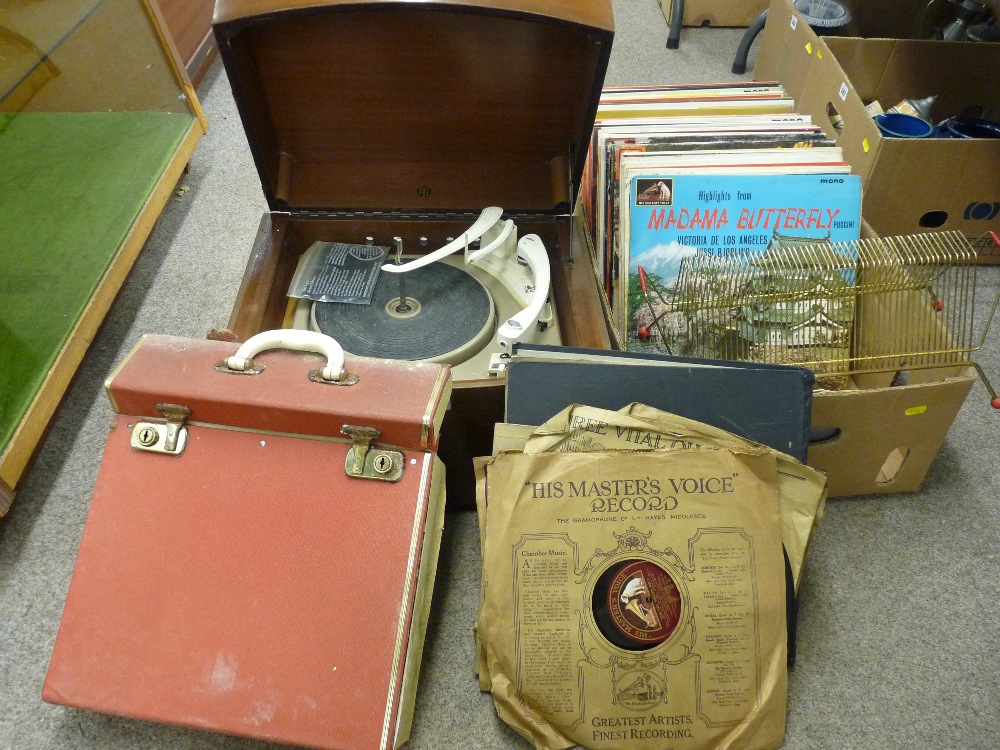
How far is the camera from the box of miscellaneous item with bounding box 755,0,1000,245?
148 cm

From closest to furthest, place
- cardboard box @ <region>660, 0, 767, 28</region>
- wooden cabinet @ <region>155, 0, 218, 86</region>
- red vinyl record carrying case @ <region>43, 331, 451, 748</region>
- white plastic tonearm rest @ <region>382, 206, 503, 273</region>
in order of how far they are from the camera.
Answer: red vinyl record carrying case @ <region>43, 331, 451, 748</region> → white plastic tonearm rest @ <region>382, 206, 503, 273</region> → wooden cabinet @ <region>155, 0, 218, 86</region> → cardboard box @ <region>660, 0, 767, 28</region>

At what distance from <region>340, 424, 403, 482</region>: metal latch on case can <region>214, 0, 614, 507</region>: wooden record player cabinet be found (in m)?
0.16

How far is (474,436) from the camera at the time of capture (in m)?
1.07

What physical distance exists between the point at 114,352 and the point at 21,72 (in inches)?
24.6


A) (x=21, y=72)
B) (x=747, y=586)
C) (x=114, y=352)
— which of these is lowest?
(x=114, y=352)

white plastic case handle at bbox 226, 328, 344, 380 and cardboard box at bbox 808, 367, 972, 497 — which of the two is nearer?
white plastic case handle at bbox 226, 328, 344, 380

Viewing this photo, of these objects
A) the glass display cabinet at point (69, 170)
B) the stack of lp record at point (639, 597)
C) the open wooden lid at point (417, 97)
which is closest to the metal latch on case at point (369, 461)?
the stack of lp record at point (639, 597)

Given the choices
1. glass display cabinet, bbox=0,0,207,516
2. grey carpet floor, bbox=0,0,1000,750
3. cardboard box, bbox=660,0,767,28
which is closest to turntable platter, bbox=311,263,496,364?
grey carpet floor, bbox=0,0,1000,750

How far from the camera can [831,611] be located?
114 cm

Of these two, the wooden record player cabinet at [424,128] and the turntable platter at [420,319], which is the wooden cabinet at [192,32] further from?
the turntable platter at [420,319]

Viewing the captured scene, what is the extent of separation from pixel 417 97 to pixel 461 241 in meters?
0.24

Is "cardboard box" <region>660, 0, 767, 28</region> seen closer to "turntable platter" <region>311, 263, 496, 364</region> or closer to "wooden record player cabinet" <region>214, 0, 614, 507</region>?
"wooden record player cabinet" <region>214, 0, 614, 507</region>

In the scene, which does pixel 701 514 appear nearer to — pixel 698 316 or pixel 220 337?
pixel 698 316

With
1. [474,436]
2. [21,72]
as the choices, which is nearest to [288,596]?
[474,436]
